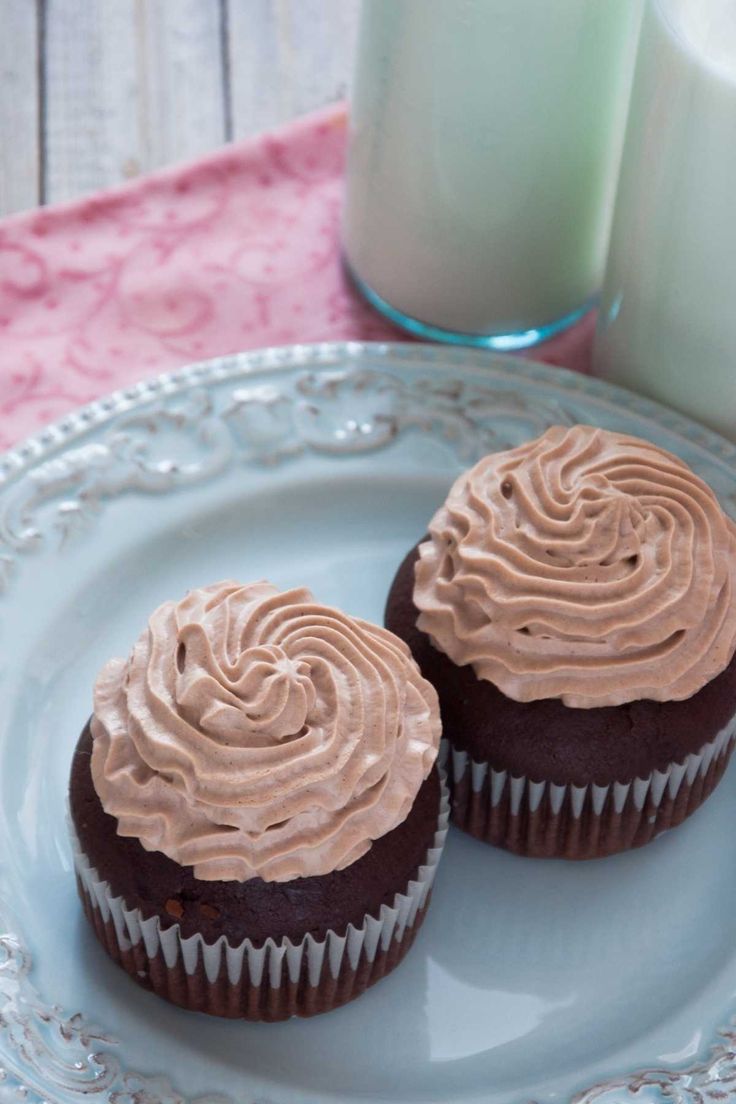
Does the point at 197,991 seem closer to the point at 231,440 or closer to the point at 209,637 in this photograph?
the point at 209,637

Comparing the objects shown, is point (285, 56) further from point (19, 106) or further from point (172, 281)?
point (172, 281)

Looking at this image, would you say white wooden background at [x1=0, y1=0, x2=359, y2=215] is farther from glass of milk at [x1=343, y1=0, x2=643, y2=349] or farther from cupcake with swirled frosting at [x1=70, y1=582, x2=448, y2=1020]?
cupcake with swirled frosting at [x1=70, y1=582, x2=448, y2=1020]

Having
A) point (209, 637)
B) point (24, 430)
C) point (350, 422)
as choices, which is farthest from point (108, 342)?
point (209, 637)

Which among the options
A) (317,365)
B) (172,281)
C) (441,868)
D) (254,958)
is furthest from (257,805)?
(172,281)

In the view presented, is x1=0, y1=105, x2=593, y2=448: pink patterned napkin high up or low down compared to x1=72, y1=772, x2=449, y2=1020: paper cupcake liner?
up

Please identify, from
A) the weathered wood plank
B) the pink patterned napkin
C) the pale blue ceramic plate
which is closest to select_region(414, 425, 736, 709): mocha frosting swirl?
the pale blue ceramic plate

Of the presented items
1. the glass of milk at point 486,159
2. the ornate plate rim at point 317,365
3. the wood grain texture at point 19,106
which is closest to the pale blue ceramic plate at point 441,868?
the ornate plate rim at point 317,365
